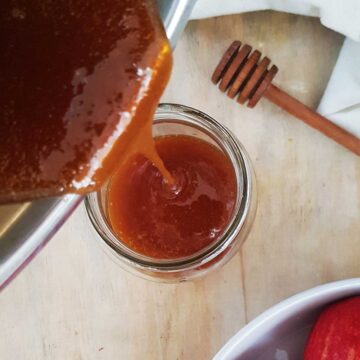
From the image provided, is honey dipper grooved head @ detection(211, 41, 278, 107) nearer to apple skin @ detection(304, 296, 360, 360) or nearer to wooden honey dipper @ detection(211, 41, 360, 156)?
wooden honey dipper @ detection(211, 41, 360, 156)

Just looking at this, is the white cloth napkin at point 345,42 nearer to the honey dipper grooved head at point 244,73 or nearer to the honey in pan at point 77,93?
the honey dipper grooved head at point 244,73

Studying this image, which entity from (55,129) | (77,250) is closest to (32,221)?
(55,129)

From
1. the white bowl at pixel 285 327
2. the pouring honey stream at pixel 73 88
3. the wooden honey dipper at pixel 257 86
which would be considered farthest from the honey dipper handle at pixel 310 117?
the pouring honey stream at pixel 73 88

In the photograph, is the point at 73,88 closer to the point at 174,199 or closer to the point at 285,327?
the point at 174,199

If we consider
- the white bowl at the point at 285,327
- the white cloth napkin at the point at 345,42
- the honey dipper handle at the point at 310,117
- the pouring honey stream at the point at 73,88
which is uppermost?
the pouring honey stream at the point at 73,88

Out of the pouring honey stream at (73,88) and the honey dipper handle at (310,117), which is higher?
the pouring honey stream at (73,88)

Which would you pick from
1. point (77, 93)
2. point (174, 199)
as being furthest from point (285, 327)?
point (77, 93)

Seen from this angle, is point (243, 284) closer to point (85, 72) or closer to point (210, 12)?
point (210, 12)
